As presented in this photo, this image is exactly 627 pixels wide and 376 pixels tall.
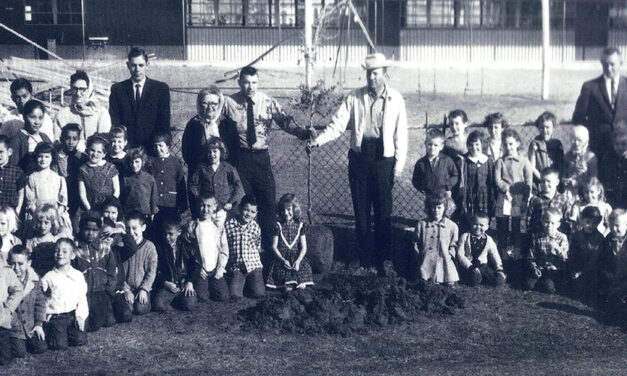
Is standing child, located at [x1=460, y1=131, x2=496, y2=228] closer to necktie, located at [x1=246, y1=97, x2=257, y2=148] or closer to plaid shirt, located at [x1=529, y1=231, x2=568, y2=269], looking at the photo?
plaid shirt, located at [x1=529, y1=231, x2=568, y2=269]

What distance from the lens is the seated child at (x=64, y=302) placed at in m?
7.07

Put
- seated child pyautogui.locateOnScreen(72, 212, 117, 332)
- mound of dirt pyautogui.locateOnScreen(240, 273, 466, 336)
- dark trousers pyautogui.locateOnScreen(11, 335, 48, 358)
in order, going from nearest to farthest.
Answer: dark trousers pyautogui.locateOnScreen(11, 335, 48, 358) → seated child pyautogui.locateOnScreen(72, 212, 117, 332) → mound of dirt pyautogui.locateOnScreen(240, 273, 466, 336)

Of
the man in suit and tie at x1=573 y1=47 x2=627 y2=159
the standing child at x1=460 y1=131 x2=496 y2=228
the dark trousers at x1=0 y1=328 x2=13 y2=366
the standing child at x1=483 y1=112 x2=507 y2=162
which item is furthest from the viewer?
the man in suit and tie at x1=573 y1=47 x2=627 y2=159

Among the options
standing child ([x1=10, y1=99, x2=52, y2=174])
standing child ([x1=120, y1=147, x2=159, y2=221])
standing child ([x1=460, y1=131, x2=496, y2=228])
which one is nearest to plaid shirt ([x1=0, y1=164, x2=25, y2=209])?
standing child ([x1=10, y1=99, x2=52, y2=174])

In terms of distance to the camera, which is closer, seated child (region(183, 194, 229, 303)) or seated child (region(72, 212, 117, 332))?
seated child (region(72, 212, 117, 332))

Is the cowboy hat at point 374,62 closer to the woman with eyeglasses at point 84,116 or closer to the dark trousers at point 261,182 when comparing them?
the dark trousers at point 261,182

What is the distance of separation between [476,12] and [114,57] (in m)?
13.2

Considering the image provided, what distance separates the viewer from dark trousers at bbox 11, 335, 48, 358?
22.5 feet

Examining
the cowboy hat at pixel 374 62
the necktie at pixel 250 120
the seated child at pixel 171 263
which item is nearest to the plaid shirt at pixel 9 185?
the seated child at pixel 171 263

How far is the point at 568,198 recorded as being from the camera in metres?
9.10

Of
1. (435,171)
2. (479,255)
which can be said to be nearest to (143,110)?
(435,171)

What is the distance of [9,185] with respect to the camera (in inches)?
321

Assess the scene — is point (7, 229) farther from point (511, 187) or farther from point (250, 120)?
point (511, 187)

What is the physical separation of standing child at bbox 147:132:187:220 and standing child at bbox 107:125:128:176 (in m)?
0.26
